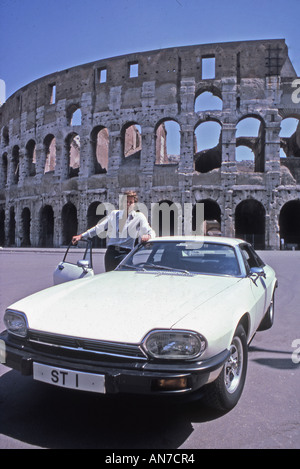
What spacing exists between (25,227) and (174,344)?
28500mm

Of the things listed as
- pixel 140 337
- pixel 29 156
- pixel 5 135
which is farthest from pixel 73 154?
pixel 140 337

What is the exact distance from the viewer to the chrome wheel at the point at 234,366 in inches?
97.7

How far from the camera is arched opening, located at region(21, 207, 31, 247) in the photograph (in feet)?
91.6

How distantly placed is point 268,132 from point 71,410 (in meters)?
22.1

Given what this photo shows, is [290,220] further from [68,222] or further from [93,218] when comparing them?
[68,222]

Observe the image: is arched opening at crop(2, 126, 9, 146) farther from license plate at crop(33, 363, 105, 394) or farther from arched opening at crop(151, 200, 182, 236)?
license plate at crop(33, 363, 105, 394)

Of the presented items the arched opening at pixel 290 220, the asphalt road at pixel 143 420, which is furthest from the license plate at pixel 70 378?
the arched opening at pixel 290 220

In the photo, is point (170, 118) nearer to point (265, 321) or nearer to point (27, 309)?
point (265, 321)

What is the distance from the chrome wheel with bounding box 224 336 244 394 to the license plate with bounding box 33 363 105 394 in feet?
3.23

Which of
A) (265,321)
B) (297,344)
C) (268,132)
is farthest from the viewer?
(268,132)

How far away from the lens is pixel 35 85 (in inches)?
1088

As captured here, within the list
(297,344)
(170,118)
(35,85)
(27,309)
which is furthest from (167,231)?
(27,309)

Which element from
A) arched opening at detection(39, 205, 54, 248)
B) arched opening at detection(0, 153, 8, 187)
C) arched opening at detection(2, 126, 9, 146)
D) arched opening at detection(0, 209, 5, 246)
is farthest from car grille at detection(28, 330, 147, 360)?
arched opening at detection(2, 126, 9, 146)

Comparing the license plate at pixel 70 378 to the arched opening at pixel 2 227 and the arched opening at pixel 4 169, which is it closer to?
the arched opening at pixel 2 227
